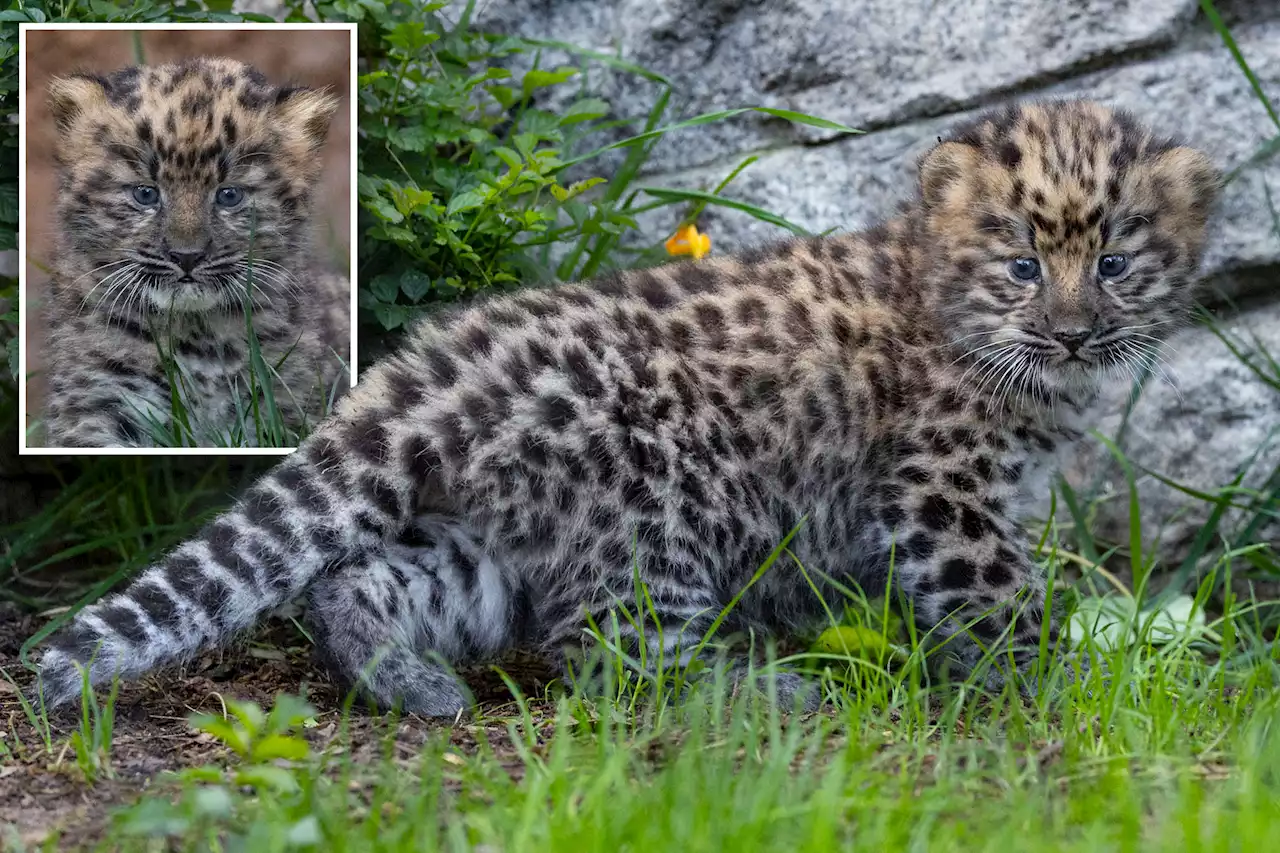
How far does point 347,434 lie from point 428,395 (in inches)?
10.7

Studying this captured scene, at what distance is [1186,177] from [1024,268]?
62 centimetres

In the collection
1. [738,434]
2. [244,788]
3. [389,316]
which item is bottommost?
[244,788]

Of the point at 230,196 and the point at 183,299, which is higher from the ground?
the point at 230,196

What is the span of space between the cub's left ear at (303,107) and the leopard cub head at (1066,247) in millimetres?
2222

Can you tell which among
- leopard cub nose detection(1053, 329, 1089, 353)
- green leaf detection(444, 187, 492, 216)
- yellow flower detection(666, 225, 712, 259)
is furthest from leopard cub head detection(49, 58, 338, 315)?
leopard cub nose detection(1053, 329, 1089, 353)

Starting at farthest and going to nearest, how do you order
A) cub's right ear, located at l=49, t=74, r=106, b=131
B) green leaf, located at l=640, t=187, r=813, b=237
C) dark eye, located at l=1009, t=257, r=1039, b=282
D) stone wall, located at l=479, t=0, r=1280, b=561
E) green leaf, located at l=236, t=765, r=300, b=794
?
stone wall, located at l=479, t=0, r=1280, b=561, green leaf, located at l=640, t=187, r=813, b=237, cub's right ear, located at l=49, t=74, r=106, b=131, dark eye, located at l=1009, t=257, r=1039, b=282, green leaf, located at l=236, t=765, r=300, b=794

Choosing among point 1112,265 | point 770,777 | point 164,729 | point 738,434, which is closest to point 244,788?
point 164,729

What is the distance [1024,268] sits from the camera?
449 cm

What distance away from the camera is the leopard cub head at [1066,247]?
14.4 ft

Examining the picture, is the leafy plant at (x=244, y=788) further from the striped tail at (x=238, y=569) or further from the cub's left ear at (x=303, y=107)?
the cub's left ear at (x=303, y=107)

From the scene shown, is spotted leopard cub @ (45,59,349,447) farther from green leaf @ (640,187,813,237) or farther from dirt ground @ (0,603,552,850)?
green leaf @ (640,187,813,237)

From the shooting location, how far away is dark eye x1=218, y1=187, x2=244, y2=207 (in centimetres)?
500

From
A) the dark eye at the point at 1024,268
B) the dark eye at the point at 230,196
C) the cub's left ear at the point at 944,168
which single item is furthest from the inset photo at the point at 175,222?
the dark eye at the point at 1024,268

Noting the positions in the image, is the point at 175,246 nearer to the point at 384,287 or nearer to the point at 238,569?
the point at 384,287
